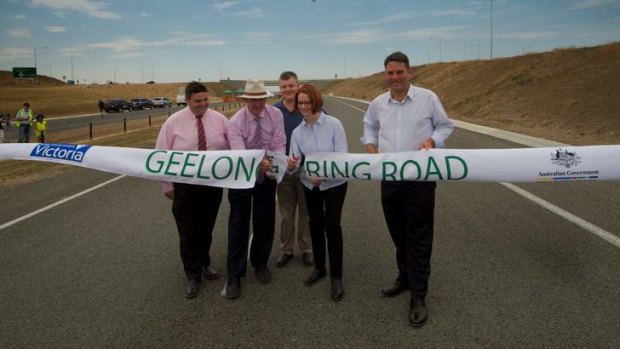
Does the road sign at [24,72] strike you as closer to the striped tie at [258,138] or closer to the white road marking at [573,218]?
the white road marking at [573,218]

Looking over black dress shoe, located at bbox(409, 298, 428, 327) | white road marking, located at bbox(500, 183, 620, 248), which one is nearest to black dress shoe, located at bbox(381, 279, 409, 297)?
black dress shoe, located at bbox(409, 298, 428, 327)

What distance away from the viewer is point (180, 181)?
14.7ft

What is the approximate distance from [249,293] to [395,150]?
1.94m

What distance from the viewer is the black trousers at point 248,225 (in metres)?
4.41

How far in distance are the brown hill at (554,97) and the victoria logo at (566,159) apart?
13.8m

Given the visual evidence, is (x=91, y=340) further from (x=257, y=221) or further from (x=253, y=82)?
(x=253, y=82)

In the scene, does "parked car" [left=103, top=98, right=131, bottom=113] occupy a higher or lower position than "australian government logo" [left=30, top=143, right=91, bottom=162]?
higher

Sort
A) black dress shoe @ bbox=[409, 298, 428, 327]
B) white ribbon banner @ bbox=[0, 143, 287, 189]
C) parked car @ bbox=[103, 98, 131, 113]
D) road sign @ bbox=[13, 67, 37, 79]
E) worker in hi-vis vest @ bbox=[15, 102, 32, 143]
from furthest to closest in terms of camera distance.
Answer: road sign @ bbox=[13, 67, 37, 79] → parked car @ bbox=[103, 98, 131, 113] → worker in hi-vis vest @ bbox=[15, 102, 32, 143] → white ribbon banner @ bbox=[0, 143, 287, 189] → black dress shoe @ bbox=[409, 298, 428, 327]

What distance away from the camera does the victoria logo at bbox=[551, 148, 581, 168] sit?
428 centimetres

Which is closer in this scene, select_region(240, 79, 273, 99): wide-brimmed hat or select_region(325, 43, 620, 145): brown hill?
select_region(240, 79, 273, 99): wide-brimmed hat

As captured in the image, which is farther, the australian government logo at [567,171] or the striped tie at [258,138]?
the striped tie at [258,138]

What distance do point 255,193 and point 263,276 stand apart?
86cm

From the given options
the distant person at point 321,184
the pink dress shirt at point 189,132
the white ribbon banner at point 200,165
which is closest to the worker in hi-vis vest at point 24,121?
the white ribbon banner at point 200,165

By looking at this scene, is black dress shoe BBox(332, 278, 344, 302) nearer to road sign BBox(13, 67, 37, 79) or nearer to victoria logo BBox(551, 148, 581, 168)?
victoria logo BBox(551, 148, 581, 168)
